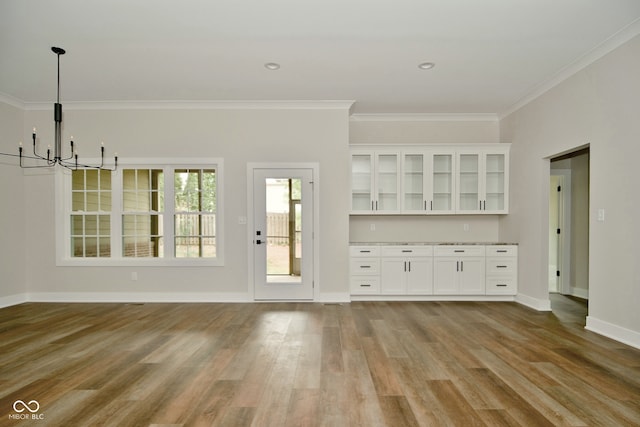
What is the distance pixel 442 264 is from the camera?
542 centimetres

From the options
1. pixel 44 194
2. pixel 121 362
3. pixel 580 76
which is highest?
pixel 580 76

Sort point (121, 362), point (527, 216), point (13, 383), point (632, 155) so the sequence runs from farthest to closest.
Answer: point (527, 216)
point (632, 155)
point (121, 362)
point (13, 383)

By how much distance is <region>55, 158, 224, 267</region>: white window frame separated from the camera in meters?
5.36

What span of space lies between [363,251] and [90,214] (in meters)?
4.26

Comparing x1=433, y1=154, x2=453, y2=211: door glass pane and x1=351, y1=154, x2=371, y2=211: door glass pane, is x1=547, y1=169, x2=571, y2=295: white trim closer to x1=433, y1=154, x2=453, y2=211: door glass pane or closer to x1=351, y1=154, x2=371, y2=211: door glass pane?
x1=433, y1=154, x2=453, y2=211: door glass pane

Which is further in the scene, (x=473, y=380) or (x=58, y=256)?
(x=58, y=256)

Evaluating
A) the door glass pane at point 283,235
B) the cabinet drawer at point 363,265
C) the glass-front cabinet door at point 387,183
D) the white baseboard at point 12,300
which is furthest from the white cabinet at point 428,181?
the white baseboard at point 12,300

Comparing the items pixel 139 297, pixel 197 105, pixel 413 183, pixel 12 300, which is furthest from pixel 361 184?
pixel 12 300

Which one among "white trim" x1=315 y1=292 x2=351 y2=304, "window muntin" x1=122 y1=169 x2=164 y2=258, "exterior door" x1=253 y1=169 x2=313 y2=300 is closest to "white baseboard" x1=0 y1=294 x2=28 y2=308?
"window muntin" x1=122 y1=169 x2=164 y2=258

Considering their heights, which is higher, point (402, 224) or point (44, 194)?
point (44, 194)

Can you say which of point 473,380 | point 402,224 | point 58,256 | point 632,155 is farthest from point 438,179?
point 58,256

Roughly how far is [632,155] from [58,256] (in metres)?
7.36

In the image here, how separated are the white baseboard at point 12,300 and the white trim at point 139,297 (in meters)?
0.07

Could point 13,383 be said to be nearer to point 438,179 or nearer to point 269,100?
point 269,100
